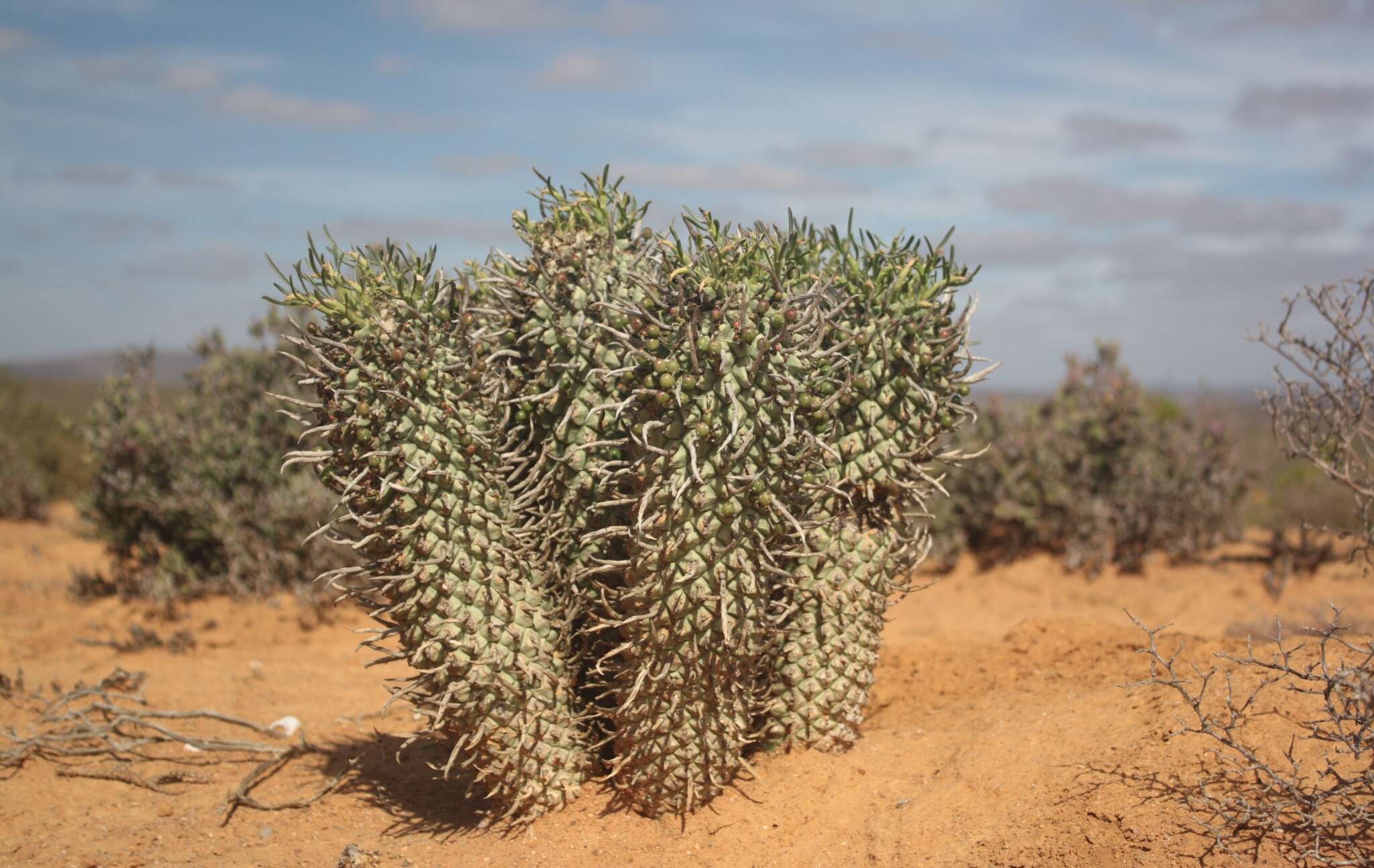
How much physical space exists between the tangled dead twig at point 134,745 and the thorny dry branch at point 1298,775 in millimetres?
3399

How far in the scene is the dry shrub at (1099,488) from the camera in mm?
9531

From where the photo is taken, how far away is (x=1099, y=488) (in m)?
9.77

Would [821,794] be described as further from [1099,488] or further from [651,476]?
[1099,488]

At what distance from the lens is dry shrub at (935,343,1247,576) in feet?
31.3

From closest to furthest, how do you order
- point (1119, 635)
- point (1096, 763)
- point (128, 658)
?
point (1096, 763)
point (1119, 635)
point (128, 658)

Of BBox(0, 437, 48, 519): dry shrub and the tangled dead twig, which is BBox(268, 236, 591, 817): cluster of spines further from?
BBox(0, 437, 48, 519): dry shrub

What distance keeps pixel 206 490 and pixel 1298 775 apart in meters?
7.95

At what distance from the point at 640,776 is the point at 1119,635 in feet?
10.0

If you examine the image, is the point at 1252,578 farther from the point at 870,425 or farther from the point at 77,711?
the point at 77,711

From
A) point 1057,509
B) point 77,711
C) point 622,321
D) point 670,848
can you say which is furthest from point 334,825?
point 1057,509

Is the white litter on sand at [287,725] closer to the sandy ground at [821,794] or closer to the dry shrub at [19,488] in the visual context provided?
the sandy ground at [821,794]

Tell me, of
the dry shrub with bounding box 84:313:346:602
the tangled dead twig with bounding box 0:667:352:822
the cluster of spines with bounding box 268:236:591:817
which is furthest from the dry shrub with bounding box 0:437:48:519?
the cluster of spines with bounding box 268:236:591:817

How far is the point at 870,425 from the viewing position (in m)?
3.82

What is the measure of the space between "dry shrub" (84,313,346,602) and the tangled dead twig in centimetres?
281
